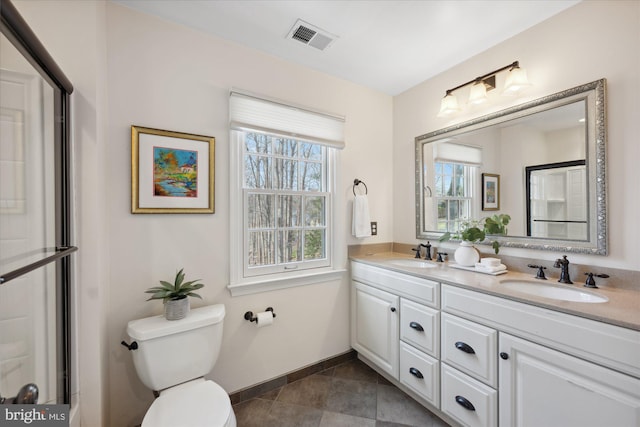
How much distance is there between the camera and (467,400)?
55.7 inches

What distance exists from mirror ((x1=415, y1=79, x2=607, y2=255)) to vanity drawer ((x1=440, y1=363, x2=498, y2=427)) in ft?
2.96

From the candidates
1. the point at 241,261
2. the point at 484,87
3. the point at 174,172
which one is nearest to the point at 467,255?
the point at 484,87

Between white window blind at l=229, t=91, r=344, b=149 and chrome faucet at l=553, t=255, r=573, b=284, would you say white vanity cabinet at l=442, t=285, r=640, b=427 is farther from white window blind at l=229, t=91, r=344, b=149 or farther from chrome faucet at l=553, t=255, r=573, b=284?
white window blind at l=229, t=91, r=344, b=149

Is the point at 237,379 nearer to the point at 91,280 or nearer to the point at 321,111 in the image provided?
the point at 91,280

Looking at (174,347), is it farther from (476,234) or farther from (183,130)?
(476,234)

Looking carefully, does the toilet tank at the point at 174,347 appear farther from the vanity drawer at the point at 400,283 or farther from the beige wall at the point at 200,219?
the vanity drawer at the point at 400,283

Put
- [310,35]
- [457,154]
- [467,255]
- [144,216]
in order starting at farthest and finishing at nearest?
1. [457,154]
2. [467,255]
3. [310,35]
4. [144,216]

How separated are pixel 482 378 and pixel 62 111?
2374 millimetres

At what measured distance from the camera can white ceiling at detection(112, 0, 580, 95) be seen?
148 centimetres

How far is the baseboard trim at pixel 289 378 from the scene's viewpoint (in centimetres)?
179

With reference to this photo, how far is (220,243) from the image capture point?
1.74 meters

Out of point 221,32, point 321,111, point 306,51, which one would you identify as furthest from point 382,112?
point 221,32

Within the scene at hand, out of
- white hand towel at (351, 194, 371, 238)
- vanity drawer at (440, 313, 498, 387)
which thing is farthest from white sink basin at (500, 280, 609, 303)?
white hand towel at (351, 194, 371, 238)

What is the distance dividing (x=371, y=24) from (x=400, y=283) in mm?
1702
